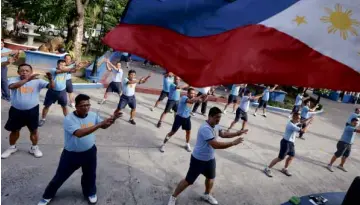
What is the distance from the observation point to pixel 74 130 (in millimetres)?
3799

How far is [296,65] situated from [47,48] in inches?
551

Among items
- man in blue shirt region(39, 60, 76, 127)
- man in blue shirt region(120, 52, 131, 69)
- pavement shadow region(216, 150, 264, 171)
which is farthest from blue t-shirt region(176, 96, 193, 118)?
man in blue shirt region(120, 52, 131, 69)

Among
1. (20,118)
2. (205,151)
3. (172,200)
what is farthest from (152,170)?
(20,118)

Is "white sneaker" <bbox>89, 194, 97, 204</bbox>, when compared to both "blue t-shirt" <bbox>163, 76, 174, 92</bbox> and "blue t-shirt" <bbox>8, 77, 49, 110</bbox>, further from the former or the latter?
"blue t-shirt" <bbox>163, 76, 174, 92</bbox>

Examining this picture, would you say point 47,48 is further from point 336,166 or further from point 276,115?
point 336,166

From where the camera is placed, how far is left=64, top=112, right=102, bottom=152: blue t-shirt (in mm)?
3852

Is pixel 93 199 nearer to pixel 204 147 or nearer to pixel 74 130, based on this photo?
pixel 74 130

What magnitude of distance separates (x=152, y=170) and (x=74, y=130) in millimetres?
2403

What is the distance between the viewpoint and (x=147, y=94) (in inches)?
506

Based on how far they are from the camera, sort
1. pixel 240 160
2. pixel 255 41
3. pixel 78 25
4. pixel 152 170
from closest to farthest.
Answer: pixel 255 41 < pixel 152 170 < pixel 240 160 < pixel 78 25

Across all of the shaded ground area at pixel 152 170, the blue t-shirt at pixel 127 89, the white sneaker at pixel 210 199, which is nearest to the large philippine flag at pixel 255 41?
the shaded ground area at pixel 152 170

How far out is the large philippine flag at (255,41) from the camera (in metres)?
2.51

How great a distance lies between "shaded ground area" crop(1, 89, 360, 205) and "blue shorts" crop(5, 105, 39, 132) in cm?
62

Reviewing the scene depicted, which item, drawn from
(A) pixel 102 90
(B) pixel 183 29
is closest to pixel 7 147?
(B) pixel 183 29
